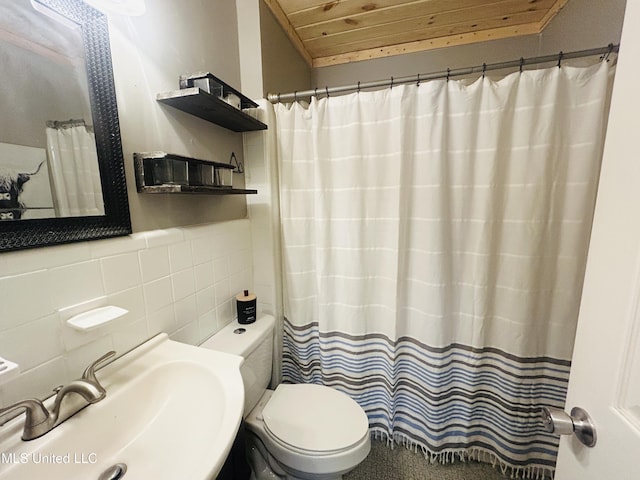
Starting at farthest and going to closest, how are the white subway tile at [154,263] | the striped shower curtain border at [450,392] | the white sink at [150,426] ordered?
the striped shower curtain border at [450,392]
the white subway tile at [154,263]
the white sink at [150,426]

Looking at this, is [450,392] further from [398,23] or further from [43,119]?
[398,23]

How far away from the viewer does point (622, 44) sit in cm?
43

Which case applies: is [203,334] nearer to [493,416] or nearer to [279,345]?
[279,345]

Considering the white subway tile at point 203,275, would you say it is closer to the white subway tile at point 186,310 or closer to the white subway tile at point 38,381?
the white subway tile at point 186,310

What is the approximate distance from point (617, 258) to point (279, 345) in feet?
4.72

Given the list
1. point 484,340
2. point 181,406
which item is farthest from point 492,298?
point 181,406

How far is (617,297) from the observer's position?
1.39 feet

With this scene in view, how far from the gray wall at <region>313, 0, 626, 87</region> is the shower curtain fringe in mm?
1917

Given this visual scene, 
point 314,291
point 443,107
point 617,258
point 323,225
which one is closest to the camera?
point 617,258

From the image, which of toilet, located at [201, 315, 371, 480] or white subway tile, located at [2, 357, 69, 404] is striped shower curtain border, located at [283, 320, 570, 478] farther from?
white subway tile, located at [2, 357, 69, 404]

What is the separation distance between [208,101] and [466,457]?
202cm

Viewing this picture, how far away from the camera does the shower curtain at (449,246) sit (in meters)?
1.01

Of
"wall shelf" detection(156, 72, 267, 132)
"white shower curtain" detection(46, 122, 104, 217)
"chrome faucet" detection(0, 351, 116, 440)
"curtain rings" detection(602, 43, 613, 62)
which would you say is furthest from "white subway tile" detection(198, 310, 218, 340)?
"curtain rings" detection(602, 43, 613, 62)

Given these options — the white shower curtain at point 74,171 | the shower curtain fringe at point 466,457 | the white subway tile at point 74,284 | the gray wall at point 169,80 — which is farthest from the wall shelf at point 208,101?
the shower curtain fringe at point 466,457
